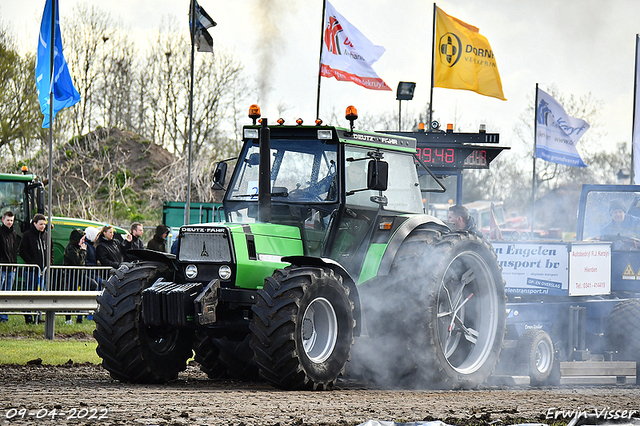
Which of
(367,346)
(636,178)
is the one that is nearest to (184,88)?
(636,178)

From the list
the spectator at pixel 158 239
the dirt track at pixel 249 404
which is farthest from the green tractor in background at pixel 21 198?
the dirt track at pixel 249 404

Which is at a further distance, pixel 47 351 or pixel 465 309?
pixel 47 351

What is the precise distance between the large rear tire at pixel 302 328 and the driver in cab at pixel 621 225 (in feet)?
20.4

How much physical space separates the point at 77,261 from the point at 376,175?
9233 mm

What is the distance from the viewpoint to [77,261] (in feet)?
49.0

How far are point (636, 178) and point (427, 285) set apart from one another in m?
15.3

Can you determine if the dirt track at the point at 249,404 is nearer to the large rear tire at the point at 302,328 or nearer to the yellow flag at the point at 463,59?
the large rear tire at the point at 302,328

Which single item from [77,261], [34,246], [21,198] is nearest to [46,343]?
[34,246]

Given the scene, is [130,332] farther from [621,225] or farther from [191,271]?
[621,225]

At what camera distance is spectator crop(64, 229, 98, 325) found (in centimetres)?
1415

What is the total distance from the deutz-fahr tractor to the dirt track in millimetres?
317

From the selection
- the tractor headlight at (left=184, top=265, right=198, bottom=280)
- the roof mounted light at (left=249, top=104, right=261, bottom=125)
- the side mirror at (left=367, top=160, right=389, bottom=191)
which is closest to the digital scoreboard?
the roof mounted light at (left=249, top=104, right=261, bottom=125)

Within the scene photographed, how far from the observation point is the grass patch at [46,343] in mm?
10008

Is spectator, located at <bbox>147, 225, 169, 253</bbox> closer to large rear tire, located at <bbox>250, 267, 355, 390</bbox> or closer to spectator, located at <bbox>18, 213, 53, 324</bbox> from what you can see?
spectator, located at <bbox>18, 213, 53, 324</bbox>
